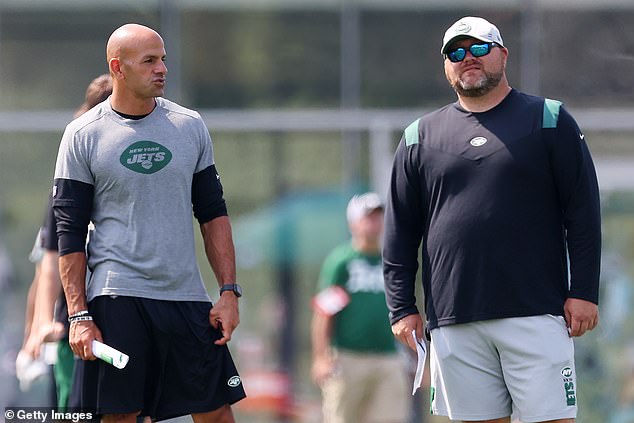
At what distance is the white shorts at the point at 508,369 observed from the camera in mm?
5543

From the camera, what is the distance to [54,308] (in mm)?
6348

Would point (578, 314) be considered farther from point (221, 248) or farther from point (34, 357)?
point (34, 357)

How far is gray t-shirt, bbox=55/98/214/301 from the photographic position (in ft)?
18.1

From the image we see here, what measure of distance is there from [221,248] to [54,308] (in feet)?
3.43

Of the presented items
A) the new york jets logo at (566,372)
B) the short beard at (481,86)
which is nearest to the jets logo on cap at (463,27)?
the short beard at (481,86)

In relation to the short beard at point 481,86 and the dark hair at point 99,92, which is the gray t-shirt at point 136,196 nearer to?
the dark hair at point 99,92

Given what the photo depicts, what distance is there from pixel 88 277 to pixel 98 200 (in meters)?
0.39

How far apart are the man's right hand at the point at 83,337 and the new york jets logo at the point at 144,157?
25.9 inches

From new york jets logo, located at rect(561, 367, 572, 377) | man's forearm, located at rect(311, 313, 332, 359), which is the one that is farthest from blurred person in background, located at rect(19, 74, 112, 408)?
man's forearm, located at rect(311, 313, 332, 359)

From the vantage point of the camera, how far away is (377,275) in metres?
9.97

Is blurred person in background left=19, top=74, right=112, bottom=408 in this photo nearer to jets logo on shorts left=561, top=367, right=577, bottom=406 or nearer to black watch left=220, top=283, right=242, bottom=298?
black watch left=220, top=283, right=242, bottom=298

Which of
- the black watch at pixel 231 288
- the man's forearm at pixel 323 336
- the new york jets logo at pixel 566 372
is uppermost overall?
the black watch at pixel 231 288

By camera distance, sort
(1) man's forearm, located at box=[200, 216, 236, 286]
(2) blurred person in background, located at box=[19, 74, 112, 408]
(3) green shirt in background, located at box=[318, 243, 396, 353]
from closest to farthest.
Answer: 1. (1) man's forearm, located at box=[200, 216, 236, 286]
2. (2) blurred person in background, located at box=[19, 74, 112, 408]
3. (3) green shirt in background, located at box=[318, 243, 396, 353]

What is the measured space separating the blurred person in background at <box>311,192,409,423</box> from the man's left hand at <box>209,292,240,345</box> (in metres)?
4.27
